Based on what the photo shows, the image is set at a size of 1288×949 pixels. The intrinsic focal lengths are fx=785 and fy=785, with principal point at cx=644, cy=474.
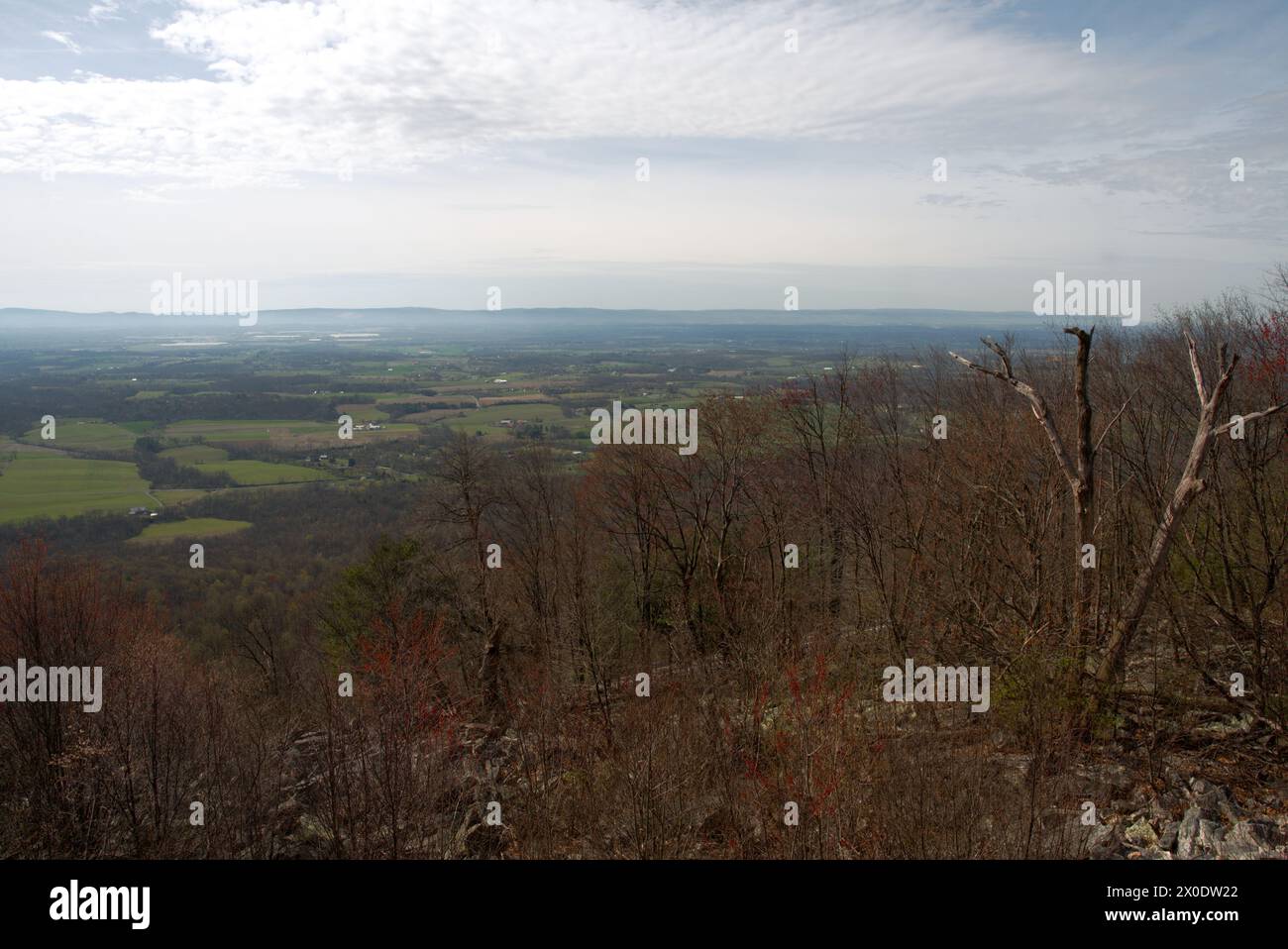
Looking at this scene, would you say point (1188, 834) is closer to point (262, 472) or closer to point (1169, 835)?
point (1169, 835)

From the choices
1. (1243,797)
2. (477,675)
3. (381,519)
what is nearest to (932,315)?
(381,519)

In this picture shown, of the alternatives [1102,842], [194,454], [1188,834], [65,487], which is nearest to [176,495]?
[65,487]

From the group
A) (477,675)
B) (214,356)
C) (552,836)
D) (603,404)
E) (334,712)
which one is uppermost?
(214,356)

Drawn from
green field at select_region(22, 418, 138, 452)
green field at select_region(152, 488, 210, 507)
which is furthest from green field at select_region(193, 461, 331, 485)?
green field at select_region(22, 418, 138, 452)

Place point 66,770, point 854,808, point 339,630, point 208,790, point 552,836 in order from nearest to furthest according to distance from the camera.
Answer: point 854,808, point 552,836, point 208,790, point 66,770, point 339,630

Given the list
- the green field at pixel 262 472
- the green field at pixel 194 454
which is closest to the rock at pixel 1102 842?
the green field at pixel 262 472

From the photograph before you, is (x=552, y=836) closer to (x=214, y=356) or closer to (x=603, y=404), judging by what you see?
(x=603, y=404)

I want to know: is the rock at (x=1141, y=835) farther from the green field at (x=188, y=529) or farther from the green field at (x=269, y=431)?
the green field at (x=269, y=431)
